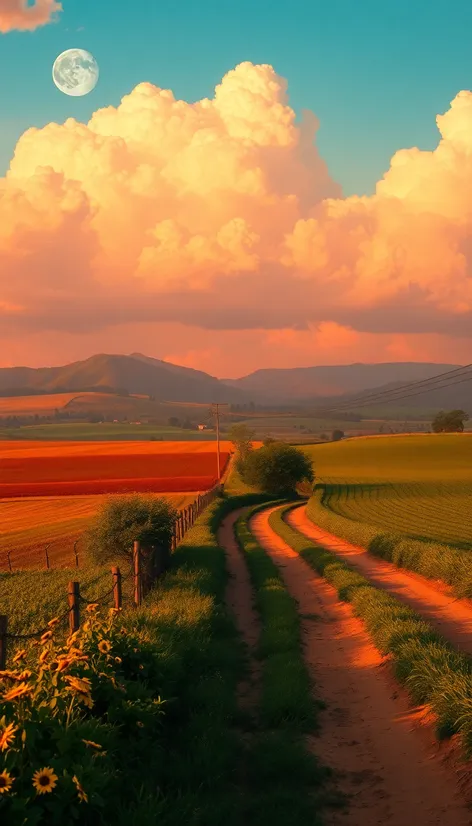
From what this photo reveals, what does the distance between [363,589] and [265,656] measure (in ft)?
19.1

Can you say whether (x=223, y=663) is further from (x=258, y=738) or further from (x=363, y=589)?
(x=363, y=589)

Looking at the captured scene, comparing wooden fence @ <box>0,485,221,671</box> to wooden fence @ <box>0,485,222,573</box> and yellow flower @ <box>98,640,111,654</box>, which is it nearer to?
yellow flower @ <box>98,640,111,654</box>

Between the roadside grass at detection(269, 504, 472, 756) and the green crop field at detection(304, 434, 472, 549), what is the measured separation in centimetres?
1653

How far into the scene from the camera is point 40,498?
7325 centimetres

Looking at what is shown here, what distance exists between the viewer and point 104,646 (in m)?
8.59

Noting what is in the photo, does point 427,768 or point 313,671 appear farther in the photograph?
point 313,671

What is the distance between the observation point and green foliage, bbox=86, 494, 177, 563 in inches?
1044

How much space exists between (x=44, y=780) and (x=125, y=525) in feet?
71.6

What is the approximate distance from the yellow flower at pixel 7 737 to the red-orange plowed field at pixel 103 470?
72.2 meters

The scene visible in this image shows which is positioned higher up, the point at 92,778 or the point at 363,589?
the point at 92,778

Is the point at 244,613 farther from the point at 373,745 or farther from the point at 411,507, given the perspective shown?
the point at 411,507

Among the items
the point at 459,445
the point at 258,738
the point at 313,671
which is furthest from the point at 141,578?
the point at 459,445

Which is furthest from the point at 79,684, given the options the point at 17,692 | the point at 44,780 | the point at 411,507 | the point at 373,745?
the point at 411,507

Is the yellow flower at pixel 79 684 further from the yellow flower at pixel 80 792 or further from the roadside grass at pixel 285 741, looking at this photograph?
the roadside grass at pixel 285 741
